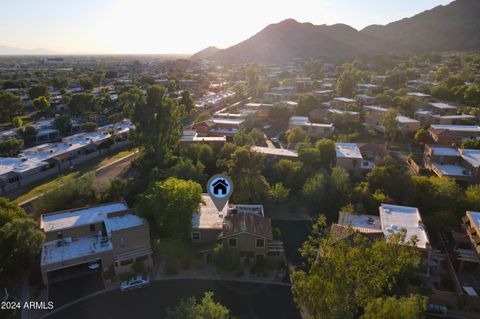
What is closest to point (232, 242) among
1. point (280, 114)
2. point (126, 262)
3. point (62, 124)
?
point (126, 262)

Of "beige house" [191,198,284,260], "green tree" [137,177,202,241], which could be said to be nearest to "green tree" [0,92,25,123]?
"green tree" [137,177,202,241]

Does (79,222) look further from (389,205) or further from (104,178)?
(389,205)

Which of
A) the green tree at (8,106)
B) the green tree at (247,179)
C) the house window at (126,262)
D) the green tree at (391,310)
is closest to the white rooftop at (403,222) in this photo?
the green tree at (247,179)

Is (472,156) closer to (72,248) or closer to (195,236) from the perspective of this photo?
(195,236)

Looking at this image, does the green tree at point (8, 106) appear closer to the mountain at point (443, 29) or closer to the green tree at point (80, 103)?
the green tree at point (80, 103)

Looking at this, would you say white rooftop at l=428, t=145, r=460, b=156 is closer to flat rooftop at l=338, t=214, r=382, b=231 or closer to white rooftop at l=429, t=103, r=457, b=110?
flat rooftop at l=338, t=214, r=382, b=231

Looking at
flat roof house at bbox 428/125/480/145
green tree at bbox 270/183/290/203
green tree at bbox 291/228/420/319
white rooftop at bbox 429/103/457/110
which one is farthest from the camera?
white rooftop at bbox 429/103/457/110

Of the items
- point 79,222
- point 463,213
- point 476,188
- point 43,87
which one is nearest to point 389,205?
point 463,213
